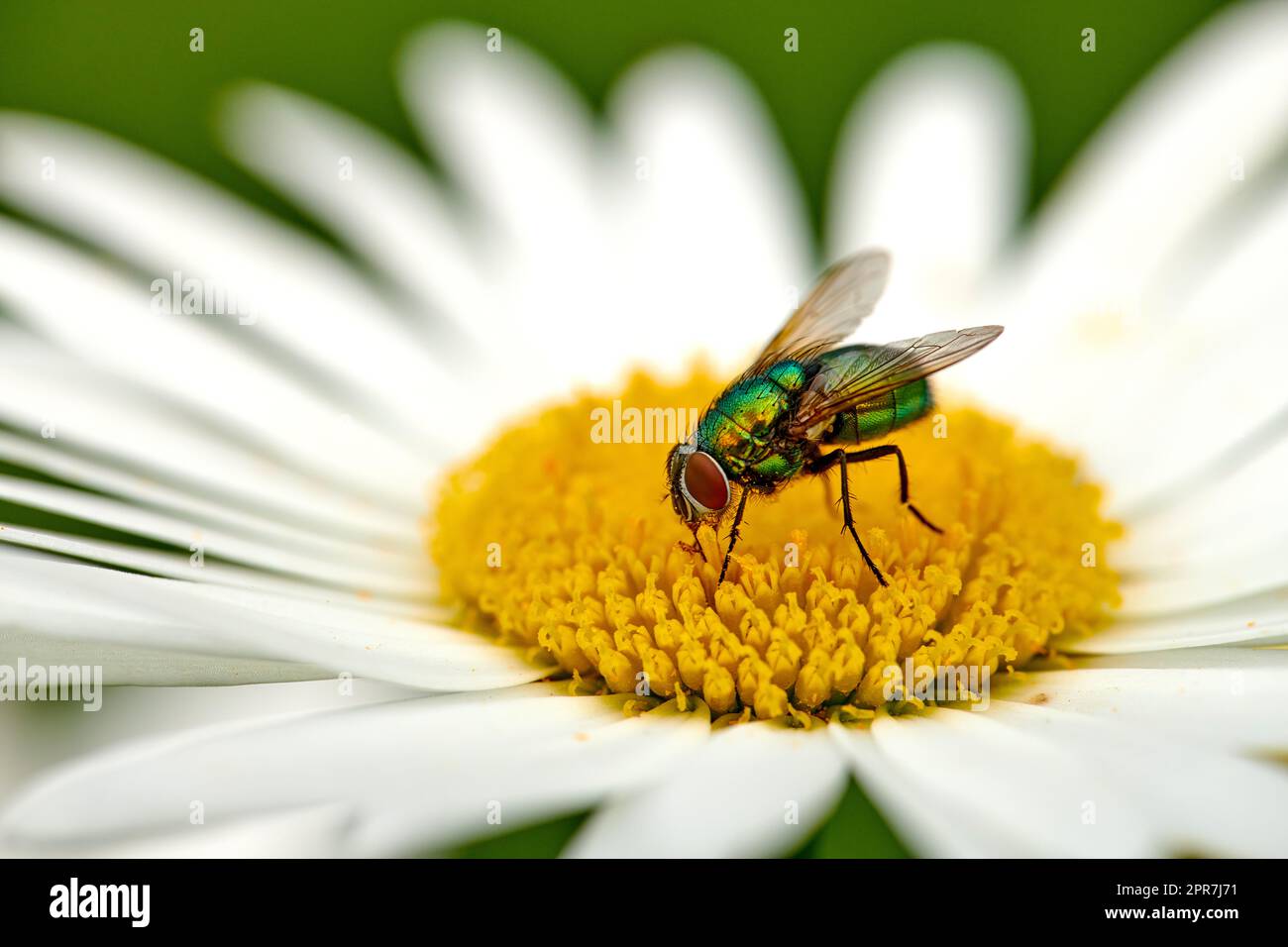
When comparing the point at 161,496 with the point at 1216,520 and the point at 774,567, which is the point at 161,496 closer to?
the point at 774,567

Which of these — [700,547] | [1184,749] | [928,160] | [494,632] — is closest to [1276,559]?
[1184,749]

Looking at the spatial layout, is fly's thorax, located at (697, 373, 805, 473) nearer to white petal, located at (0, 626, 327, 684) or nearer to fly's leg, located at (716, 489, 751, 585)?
fly's leg, located at (716, 489, 751, 585)

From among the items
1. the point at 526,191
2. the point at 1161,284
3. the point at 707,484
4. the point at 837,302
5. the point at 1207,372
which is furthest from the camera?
the point at 526,191

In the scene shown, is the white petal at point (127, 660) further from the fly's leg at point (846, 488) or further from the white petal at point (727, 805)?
the fly's leg at point (846, 488)

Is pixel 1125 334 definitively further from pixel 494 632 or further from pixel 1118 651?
pixel 494 632

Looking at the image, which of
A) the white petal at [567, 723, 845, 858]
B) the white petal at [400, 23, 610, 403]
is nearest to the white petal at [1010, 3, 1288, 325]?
the white petal at [400, 23, 610, 403]

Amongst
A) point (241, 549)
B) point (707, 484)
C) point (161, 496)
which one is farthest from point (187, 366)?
point (707, 484)
